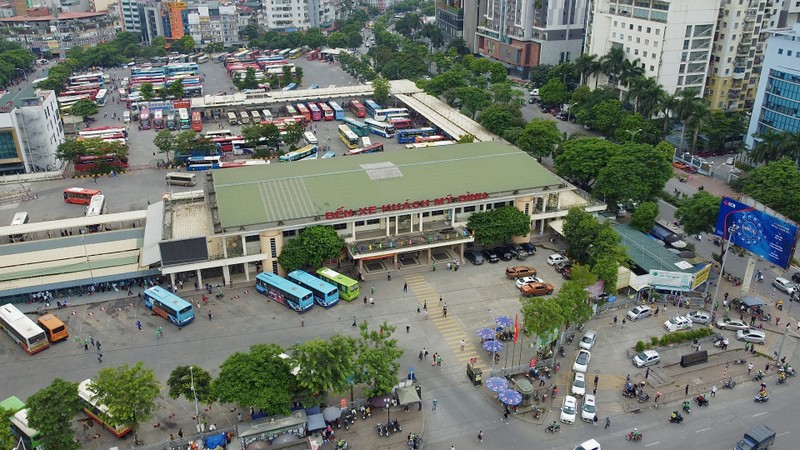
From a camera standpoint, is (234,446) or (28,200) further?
(28,200)

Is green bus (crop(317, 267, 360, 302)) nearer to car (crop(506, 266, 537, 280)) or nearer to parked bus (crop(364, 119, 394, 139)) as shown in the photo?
car (crop(506, 266, 537, 280))

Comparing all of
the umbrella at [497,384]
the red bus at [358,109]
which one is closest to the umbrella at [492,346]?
the umbrella at [497,384]

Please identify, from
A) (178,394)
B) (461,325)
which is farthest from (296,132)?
(178,394)

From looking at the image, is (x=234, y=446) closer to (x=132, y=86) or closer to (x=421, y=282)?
(x=421, y=282)

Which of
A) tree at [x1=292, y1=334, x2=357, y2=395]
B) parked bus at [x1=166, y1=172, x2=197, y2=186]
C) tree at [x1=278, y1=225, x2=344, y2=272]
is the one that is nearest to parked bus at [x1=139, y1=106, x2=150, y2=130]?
parked bus at [x1=166, y1=172, x2=197, y2=186]

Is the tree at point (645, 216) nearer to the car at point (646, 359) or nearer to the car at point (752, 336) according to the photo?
the car at point (752, 336)
